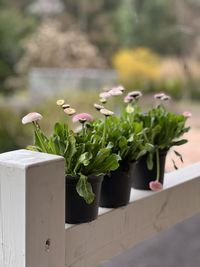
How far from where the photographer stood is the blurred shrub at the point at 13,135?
3924mm

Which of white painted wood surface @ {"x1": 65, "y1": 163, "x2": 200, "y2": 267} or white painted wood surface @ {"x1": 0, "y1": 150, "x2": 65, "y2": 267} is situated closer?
white painted wood surface @ {"x1": 0, "y1": 150, "x2": 65, "y2": 267}

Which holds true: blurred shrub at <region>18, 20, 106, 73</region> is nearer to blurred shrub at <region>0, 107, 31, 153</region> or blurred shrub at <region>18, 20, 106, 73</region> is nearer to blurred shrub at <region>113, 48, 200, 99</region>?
blurred shrub at <region>113, 48, 200, 99</region>

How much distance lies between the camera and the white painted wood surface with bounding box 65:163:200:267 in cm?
80

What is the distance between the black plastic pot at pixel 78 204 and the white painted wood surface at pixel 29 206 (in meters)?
0.05

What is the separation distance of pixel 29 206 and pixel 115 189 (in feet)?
0.83

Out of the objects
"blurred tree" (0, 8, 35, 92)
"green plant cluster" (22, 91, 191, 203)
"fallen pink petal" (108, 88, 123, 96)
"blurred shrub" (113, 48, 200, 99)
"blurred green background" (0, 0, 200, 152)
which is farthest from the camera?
"blurred tree" (0, 8, 35, 92)

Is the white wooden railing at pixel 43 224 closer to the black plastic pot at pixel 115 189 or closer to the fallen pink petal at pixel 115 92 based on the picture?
the black plastic pot at pixel 115 189

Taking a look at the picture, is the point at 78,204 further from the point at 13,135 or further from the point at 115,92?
the point at 13,135

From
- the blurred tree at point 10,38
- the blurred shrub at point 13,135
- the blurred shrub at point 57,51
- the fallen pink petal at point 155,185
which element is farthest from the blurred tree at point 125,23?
the fallen pink petal at point 155,185

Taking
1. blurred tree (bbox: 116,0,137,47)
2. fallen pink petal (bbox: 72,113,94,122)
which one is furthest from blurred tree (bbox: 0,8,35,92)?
fallen pink petal (bbox: 72,113,94,122)

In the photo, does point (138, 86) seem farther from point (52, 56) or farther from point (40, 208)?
point (40, 208)

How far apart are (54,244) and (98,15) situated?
635 cm

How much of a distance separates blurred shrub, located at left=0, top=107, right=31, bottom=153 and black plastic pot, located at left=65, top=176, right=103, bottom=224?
3.00 metres

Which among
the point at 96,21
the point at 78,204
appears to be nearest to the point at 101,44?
the point at 96,21
